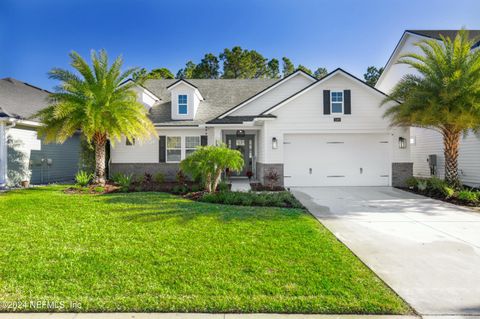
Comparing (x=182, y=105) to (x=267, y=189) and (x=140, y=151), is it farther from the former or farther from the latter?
(x=267, y=189)

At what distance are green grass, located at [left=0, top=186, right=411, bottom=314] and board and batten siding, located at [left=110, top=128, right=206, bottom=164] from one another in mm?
8296

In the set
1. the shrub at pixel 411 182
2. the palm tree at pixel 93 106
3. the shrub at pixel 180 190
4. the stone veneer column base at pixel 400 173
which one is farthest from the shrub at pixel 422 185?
the palm tree at pixel 93 106

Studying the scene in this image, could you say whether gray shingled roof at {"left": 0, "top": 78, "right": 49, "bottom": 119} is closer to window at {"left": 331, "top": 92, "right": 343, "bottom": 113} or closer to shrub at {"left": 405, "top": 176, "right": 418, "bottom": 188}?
window at {"left": 331, "top": 92, "right": 343, "bottom": 113}

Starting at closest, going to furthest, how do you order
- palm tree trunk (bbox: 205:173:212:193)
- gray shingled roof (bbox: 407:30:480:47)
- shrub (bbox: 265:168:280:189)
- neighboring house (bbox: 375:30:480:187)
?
1. palm tree trunk (bbox: 205:173:212:193)
2. neighboring house (bbox: 375:30:480:187)
3. shrub (bbox: 265:168:280:189)
4. gray shingled roof (bbox: 407:30:480:47)

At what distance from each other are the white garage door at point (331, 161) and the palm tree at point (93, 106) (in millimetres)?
7344

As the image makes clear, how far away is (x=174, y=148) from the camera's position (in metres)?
15.8

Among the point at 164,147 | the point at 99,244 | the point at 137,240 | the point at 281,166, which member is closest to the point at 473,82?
the point at 281,166

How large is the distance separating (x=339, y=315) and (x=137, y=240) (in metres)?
3.89

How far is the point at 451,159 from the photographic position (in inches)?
448

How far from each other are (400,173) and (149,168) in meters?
12.9

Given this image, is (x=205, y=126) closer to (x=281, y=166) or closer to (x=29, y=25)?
(x=281, y=166)

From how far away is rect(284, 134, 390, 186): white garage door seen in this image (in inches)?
538

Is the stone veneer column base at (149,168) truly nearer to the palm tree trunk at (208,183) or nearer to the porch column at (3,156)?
the porch column at (3,156)

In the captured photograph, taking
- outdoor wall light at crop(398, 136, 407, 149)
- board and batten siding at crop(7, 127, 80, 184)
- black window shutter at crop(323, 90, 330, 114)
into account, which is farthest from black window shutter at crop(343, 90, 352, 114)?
board and batten siding at crop(7, 127, 80, 184)
